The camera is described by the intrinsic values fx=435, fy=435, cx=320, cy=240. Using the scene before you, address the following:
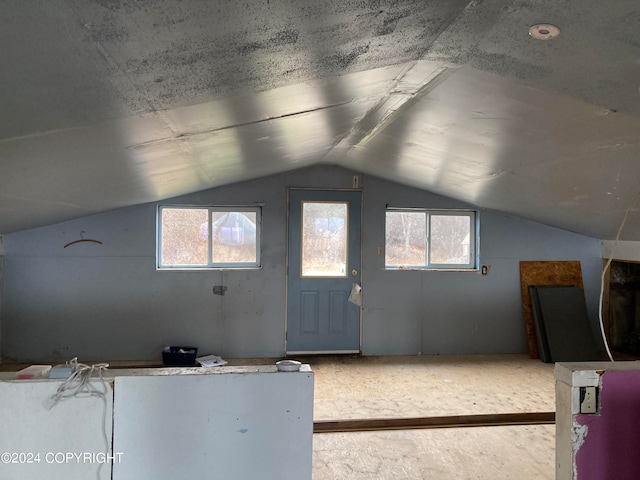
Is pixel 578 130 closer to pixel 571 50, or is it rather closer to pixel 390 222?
pixel 571 50

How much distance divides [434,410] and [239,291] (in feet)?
7.40

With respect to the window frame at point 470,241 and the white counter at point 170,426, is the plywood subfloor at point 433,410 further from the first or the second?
the window frame at point 470,241

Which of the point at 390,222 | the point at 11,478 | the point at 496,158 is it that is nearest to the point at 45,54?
the point at 11,478

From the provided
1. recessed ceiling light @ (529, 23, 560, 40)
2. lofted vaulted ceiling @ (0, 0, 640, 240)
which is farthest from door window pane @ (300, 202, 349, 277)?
recessed ceiling light @ (529, 23, 560, 40)

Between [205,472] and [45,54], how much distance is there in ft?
4.95

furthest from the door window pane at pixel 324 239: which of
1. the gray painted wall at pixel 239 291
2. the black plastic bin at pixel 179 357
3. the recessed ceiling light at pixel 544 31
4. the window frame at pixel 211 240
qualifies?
the recessed ceiling light at pixel 544 31

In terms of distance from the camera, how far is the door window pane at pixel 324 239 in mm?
4703

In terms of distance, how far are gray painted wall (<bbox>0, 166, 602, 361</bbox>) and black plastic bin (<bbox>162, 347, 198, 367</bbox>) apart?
242 mm

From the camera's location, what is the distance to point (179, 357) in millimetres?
4199

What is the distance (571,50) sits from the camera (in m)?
1.39

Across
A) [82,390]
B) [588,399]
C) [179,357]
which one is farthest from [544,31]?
[179,357]

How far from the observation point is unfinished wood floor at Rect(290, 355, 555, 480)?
99.2 inches

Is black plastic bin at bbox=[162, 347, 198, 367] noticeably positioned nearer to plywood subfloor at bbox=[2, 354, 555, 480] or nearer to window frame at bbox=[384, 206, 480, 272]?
plywood subfloor at bbox=[2, 354, 555, 480]

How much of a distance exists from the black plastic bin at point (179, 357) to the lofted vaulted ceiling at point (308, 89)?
1.74 meters
